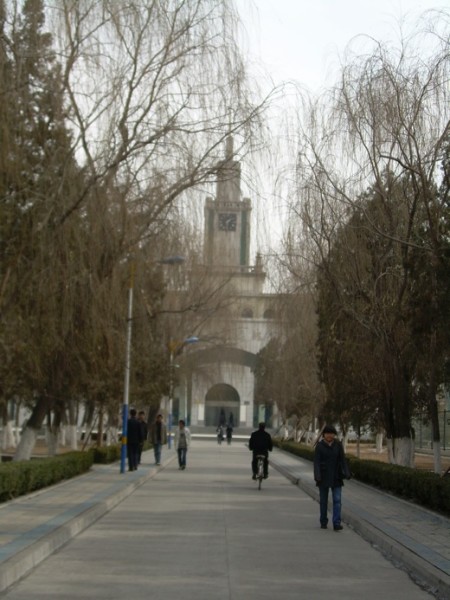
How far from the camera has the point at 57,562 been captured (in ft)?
35.7

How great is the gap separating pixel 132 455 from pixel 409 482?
40.7 feet

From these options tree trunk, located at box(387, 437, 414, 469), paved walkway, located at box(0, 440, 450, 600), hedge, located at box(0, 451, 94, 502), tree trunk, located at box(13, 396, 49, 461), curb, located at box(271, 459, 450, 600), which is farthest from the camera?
tree trunk, located at box(387, 437, 414, 469)

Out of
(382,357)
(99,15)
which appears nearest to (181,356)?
(382,357)

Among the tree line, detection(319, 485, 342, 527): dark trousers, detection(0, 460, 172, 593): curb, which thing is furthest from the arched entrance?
detection(319, 485, 342, 527): dark trousers

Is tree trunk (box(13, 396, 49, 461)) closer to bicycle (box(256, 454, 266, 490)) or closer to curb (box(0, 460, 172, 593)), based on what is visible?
curb (box(0, 460, 172, 593))

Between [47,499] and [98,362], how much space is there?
3.80 metres

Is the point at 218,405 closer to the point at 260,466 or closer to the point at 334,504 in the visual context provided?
the point at 260,466

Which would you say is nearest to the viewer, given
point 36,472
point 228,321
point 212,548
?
point 212,548

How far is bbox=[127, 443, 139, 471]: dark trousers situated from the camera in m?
30.2

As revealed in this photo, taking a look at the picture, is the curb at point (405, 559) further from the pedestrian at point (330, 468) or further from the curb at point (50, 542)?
the curb at point (50, 542)

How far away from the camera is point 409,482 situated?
1962 cm

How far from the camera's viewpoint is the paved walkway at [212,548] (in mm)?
9305

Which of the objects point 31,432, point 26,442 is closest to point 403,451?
point 31,432

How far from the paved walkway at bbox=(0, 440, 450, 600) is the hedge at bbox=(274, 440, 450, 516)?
307 mm
